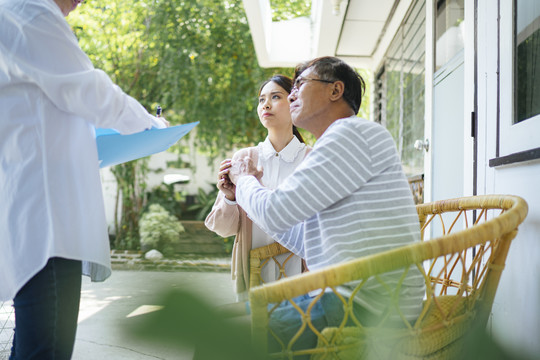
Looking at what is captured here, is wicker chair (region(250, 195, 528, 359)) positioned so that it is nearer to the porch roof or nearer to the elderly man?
the elderly man

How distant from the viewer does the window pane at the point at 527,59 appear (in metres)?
1.48

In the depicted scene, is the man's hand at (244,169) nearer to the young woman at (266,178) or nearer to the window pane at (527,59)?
the young woman at (266,178)

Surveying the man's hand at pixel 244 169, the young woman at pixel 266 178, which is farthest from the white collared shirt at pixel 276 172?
the man's hand at pixel 244 169

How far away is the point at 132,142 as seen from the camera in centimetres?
143

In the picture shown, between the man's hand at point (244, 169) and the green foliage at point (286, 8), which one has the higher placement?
the green foliage at point (286, 8)

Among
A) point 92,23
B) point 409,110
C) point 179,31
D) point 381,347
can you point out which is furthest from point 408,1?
point 92,23

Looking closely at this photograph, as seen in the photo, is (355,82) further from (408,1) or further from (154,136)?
(408,1)

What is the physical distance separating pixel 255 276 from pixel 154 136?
0.75 metres

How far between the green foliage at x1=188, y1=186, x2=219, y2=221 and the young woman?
6.70m

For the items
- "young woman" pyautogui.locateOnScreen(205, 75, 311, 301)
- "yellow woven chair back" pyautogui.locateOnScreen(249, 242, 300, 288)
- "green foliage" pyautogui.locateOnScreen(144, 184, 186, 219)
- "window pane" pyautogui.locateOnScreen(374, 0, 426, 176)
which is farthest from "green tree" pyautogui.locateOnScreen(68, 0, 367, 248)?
"yellow woven chair back" pyautogui.locateOnScreen(249, 242, 300, 288)

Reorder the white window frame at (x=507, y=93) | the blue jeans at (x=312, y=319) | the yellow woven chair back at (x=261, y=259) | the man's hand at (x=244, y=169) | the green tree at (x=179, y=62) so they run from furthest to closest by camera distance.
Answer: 1. the green tree at (x=179, y=62)
2. the yellow woven chair back at (x=261, y=259)
3. the white window frame at (x=507, y=93)
4. the man's hand at (x=244, y=169)
5. the blue jeans at (x=312, y=319)

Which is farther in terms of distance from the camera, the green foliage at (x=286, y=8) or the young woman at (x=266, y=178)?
the green foliage at (x=286, y=8)

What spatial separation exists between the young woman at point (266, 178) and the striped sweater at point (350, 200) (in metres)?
0.44

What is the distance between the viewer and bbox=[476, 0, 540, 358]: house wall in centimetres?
137
